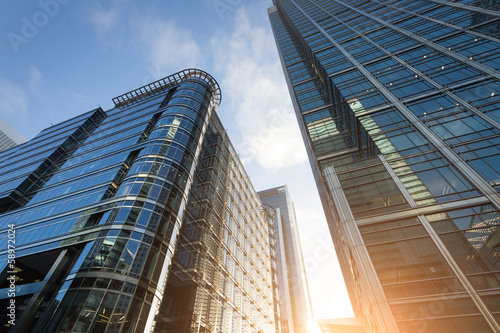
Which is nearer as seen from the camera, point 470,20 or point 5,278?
point 5,278

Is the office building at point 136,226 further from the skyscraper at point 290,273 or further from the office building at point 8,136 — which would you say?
the office building at point 8,136

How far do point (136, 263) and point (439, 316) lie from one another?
748 inches

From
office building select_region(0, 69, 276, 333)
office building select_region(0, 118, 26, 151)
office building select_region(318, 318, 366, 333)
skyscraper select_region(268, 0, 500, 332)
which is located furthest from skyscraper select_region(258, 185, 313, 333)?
office building select_region(0, 118, 26, 151)

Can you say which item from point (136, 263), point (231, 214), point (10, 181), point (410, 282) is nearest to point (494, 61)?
point (410, 282)

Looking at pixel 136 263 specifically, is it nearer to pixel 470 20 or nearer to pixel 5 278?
pixel 5 278

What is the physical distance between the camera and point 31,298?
17375mm

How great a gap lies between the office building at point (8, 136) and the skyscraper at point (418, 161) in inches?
7297

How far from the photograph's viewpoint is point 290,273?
8206 cm

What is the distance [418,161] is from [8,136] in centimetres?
21494

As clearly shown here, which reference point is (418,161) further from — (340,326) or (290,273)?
(290,273)

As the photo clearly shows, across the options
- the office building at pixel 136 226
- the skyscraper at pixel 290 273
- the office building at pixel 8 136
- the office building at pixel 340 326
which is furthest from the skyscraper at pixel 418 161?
the office building at pixel 8 136

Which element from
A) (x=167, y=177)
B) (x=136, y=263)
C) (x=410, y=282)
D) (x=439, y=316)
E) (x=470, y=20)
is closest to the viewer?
(x=439, y=316)

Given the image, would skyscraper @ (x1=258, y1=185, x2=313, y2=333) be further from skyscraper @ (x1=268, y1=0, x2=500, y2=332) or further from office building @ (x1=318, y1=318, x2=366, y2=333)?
skyscraper @ (x1=268, y1=0, x2=500, y2=332)

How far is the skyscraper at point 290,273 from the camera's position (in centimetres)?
6762
